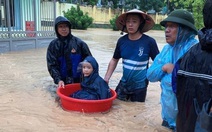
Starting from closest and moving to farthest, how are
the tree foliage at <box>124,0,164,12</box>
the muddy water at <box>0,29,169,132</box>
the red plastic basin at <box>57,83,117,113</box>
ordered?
the muddy water at <box>0,29,169,132</box>
the red plastic basin at <box>57,83,117,113</box>
the tree foliage at <box>124,0,164,12</box>

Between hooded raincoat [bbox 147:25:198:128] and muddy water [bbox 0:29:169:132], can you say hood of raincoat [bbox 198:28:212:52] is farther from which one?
muddy water [bbox 0:29:169:132]

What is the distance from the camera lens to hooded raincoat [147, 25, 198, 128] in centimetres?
288

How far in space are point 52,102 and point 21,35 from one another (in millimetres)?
7801

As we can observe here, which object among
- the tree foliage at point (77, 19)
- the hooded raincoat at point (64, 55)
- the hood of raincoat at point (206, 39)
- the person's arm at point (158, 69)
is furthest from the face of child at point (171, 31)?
the tree foliage at point (77, 19)

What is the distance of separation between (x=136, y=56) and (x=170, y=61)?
1.27m

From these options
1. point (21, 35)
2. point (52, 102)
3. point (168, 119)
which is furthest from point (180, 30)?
point (21, 35)

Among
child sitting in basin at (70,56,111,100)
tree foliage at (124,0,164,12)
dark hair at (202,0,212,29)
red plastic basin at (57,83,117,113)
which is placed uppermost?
tree foliage at (124,0,164,12)

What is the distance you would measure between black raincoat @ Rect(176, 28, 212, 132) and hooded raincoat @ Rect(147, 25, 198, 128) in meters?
1.15

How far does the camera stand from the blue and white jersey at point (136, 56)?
4211 millimetres

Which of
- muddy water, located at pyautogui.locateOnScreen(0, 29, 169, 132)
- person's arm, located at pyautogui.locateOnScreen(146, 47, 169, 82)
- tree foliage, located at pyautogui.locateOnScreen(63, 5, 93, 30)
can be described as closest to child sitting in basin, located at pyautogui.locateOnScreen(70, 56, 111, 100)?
muddy water, located at pyautogui.locateOnScreen(0, 29, 169, 132)

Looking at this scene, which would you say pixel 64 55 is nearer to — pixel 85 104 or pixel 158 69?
pixel 85 104

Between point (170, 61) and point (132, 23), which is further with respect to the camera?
point (132, 23)

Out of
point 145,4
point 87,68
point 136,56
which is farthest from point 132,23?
point 145,4

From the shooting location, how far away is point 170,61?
9.86 feet
